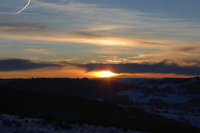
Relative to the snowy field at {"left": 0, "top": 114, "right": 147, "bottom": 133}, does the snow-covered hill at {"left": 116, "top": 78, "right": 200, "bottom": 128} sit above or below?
above

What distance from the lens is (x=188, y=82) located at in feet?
305

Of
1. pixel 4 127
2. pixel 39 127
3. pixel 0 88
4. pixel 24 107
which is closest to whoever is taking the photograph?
pixel 4 127

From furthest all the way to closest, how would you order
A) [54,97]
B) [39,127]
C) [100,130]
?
[54,97], [100,130], [39,127]

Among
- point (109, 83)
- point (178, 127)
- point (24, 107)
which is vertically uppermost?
point (109, 83)

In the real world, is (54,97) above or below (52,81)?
below

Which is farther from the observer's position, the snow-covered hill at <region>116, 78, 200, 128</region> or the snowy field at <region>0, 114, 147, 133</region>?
the snow-covered hill at <region>116, 78, 200, 128</region>

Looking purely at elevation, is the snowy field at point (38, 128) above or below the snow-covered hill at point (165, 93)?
below

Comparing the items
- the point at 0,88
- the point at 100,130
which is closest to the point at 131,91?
the point at 0,88

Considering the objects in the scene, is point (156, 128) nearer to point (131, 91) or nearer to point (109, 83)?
point (131, 91)

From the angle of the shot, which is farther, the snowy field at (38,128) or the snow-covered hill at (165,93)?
the snow-covered hill at (165,93)

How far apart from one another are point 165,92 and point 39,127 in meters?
67.1

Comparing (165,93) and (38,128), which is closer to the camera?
(38,128)

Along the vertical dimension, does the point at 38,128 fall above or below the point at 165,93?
below

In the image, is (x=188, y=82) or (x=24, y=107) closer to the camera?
(x=24, y=107)
